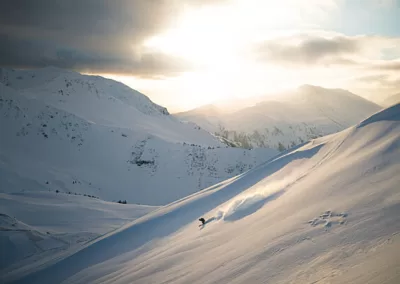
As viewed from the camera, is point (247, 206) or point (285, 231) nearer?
point (285, 231)

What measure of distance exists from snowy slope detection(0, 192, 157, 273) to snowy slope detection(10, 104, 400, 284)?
2770 mm

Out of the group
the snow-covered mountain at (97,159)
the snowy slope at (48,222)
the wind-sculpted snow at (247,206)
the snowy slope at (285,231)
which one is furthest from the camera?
the snow-covered mountain at (97,159)

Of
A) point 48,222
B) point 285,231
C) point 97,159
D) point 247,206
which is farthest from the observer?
point 97,159

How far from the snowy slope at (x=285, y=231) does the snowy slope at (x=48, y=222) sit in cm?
277

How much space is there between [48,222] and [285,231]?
14629 millimetres

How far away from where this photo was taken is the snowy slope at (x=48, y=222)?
41.5ft

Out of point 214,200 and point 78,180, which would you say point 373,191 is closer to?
point 214,200

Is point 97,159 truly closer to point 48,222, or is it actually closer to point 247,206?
point 48,222

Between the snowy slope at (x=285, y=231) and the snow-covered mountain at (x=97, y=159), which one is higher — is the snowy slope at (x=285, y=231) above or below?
below

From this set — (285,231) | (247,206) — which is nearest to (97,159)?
(247,206)

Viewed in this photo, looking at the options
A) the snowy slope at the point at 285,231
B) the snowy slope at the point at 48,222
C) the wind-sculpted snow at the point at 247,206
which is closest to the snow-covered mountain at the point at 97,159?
the snowy slope at the point at 48,222

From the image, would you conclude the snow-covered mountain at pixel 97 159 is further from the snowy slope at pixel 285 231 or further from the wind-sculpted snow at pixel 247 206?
the wind-sculpted snow at pixel 247 206

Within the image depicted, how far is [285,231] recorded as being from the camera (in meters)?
5.61

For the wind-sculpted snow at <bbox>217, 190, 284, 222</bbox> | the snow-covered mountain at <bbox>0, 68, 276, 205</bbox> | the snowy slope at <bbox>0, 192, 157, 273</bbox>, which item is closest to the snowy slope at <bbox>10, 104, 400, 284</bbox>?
the wind-sculpted snow at <bbox>217, 190, 284, 222</bbox>
